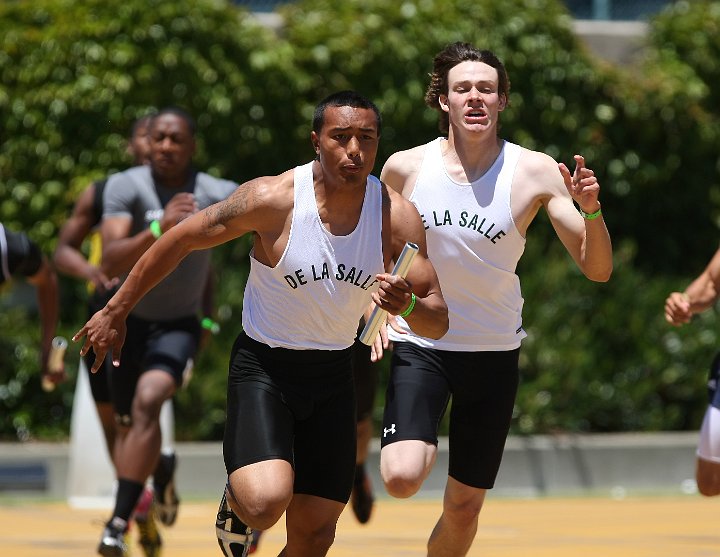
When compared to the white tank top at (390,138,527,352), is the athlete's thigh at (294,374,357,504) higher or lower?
lower

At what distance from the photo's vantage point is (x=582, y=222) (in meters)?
6.52

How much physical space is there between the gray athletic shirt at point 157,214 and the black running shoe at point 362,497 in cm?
144

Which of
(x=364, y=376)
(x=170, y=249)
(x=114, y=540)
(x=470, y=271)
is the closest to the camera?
(x=170, y=249)

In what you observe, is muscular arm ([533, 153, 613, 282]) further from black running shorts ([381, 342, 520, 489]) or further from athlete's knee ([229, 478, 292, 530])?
athlete's knee ([229, 478, 292, 530])

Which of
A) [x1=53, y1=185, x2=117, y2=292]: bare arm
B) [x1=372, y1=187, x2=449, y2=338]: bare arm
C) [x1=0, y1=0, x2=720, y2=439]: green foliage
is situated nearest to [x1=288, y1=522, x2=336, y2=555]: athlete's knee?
[x1=372, y1=187, x2=449, y2=338]: bare arm

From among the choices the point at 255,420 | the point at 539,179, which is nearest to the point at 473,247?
the point at 539,179

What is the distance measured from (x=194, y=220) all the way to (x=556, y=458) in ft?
22.8

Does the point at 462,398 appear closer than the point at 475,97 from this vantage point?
No

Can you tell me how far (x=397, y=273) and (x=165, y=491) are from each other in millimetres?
3665

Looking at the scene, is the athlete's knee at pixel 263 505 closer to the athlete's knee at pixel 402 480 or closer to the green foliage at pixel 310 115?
the athlete's knee at pixel 402 480

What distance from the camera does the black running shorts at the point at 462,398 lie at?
6594mm

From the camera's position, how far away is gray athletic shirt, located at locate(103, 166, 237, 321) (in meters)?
8.38

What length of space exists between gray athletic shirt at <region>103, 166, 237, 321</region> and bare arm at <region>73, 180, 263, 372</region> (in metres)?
2.42

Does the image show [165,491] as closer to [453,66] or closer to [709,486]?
[709,486]
